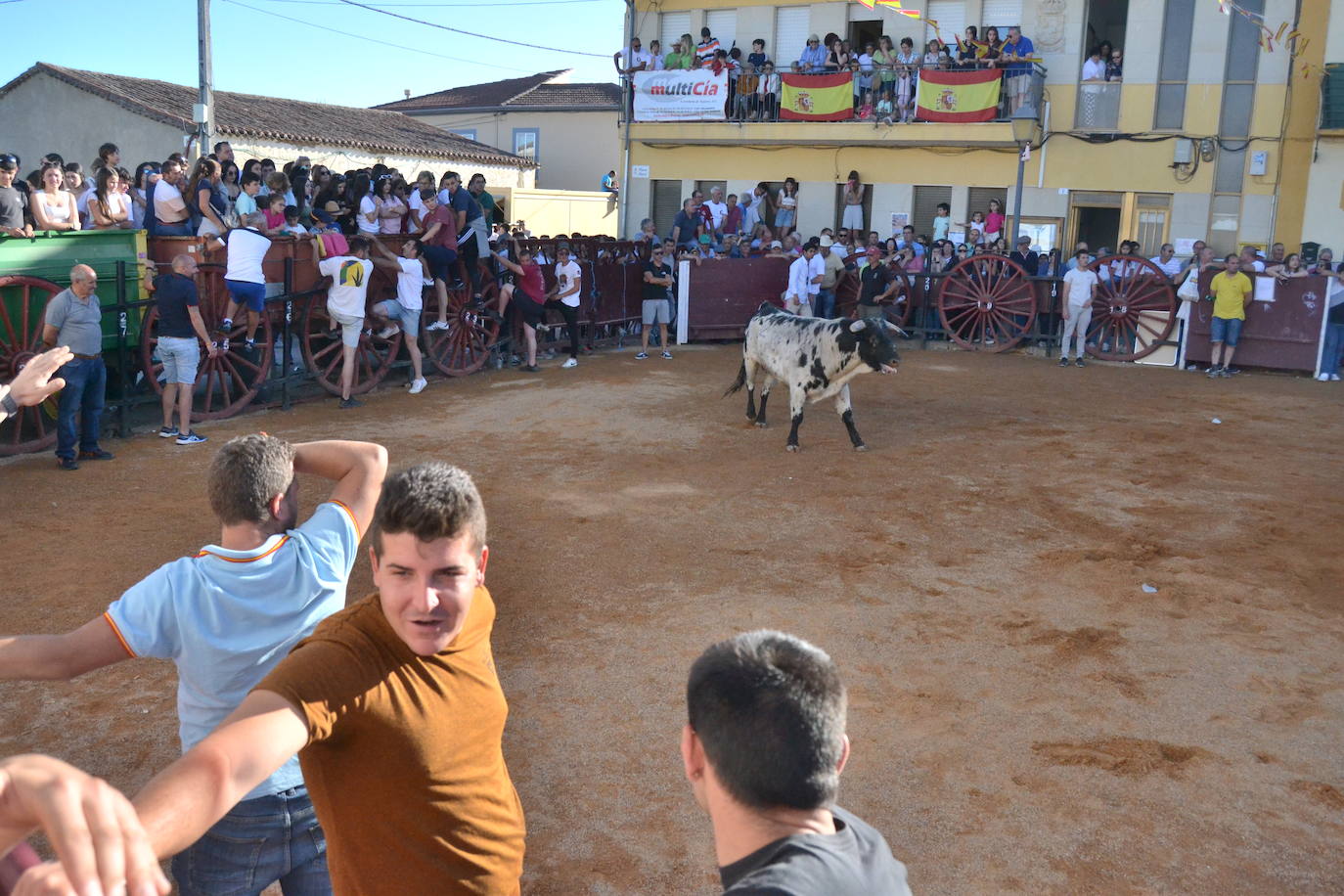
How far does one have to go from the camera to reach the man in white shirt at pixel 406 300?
1369 cm

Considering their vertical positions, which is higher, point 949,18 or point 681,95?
point 949,18

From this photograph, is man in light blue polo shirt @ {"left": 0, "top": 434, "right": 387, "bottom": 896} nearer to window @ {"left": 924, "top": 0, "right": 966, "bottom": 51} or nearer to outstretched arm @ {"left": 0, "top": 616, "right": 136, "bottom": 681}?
outstretched arm @ {"left": 0, "top": 616, "right": 136, "bottom": 681}

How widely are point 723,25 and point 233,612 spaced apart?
25840mm

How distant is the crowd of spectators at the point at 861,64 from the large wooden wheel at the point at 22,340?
17632 millimetres

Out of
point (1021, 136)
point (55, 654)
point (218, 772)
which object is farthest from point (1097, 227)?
point (218, 772)

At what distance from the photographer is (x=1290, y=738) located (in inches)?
208

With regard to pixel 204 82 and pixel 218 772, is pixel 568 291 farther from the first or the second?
pixel 218 772

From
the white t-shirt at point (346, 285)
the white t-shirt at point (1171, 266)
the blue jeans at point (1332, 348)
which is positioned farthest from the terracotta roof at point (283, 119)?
the blue jeans at point (1332, 348)

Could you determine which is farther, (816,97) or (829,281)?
(816,97)

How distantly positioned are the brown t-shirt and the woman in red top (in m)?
13.5

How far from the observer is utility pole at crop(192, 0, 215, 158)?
18281mm

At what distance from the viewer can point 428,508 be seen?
230 centimetres

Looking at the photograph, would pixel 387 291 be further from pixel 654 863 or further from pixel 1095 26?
pixel 1095 26

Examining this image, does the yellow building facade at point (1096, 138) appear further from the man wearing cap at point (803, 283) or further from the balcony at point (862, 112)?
the man wearing cap at point (803, 283)
